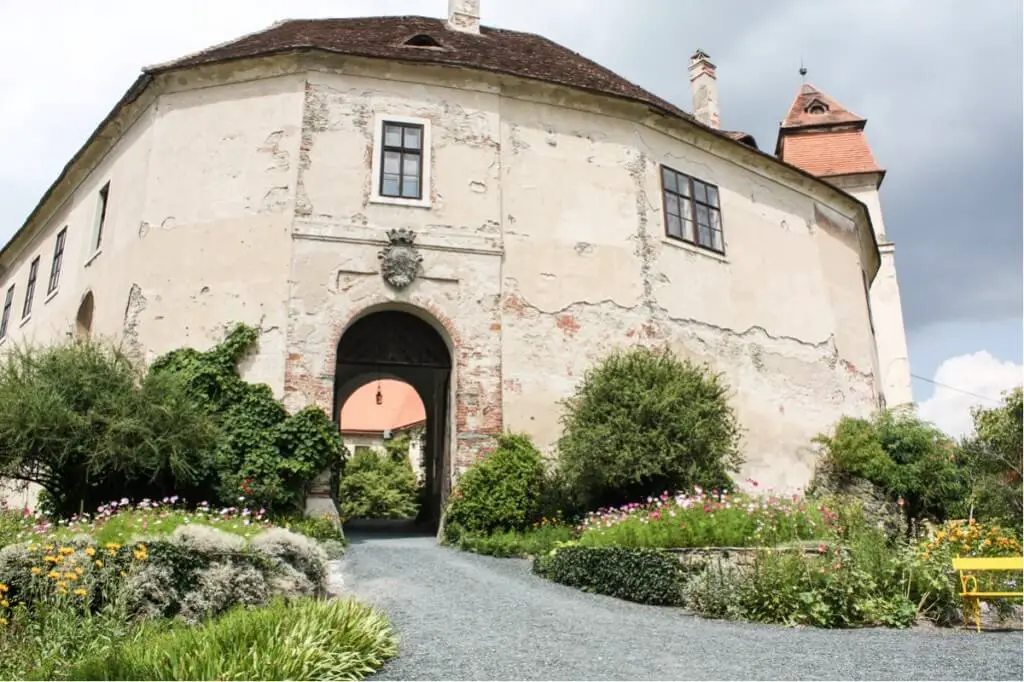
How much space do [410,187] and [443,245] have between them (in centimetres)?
146

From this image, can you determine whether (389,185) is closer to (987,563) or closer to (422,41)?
(422,41)

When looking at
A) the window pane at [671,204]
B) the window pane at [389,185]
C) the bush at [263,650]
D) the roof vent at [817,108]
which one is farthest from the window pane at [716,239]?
the roof vent at [817,108]

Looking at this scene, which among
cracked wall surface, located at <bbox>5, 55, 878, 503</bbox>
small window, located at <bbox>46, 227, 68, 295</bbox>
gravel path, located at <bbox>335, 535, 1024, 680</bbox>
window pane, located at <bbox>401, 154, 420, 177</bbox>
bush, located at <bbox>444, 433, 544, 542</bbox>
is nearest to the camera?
gravel path, located at <bbox>335, 535, 1024, 680</bbox>

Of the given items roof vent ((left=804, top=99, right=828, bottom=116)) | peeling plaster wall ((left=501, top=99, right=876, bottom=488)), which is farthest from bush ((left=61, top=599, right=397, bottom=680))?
roof vent ((left=804, top=99, right=828, bottom=116))

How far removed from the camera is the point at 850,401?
63.8ft

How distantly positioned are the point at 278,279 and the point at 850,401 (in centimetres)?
1484

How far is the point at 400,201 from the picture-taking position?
Result: 14664 millimetres

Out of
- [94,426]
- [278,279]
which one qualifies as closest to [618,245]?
[278,279]

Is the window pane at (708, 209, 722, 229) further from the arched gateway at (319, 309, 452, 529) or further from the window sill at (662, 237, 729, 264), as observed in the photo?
the arched gateway at (319, 309, 452, 529)

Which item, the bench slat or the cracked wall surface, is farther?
the cracked wall surface

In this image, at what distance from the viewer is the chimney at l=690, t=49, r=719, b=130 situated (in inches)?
918

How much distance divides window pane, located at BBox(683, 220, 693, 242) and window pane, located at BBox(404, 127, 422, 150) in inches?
260

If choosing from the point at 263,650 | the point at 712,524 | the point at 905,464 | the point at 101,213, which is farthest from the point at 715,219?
the point at 263,650

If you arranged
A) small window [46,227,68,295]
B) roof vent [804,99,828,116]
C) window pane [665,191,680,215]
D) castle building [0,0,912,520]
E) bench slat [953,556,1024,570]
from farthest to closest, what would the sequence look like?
roof vent [804,99,828,116] < small window [46,227,68,295] < window pane [665,191,680,215] < castle building [0,0,912,520] < bench slat [953,556,1024,570]
